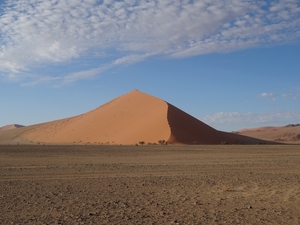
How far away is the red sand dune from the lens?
174 feet

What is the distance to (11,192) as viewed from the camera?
1205 cm

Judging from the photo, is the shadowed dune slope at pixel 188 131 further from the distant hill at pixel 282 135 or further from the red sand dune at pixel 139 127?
the distant hill at pixel 282 135

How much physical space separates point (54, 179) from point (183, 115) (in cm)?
4826

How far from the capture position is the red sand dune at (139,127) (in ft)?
174

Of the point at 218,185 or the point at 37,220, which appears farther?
the point at 218,185

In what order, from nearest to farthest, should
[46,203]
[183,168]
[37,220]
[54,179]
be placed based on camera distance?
[37,220], [46,203], [54,179], [183,168]

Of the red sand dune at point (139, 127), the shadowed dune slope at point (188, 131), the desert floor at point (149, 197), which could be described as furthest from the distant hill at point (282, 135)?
the desert floor at point (149, 197)

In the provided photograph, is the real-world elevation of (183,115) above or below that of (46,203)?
above

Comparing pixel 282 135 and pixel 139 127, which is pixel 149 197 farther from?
pixel 282 135

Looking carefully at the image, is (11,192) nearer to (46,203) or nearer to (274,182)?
(46,203)

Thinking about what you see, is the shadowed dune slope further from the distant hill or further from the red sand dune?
the distant hill

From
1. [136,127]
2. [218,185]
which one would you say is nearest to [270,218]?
[218,185]

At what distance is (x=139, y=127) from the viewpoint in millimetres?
58156

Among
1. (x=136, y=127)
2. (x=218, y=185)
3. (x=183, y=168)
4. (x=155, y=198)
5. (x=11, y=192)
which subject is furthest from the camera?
(x=136, y=127)
